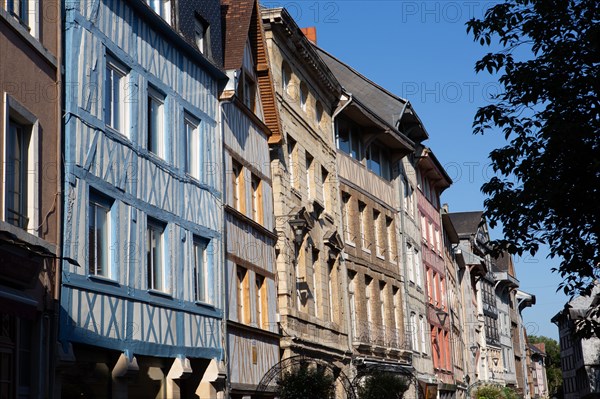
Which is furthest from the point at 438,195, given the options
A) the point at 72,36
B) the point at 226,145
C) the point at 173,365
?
the point at 72,36

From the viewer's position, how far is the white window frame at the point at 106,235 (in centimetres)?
1487

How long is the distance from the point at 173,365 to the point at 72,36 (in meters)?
6.12

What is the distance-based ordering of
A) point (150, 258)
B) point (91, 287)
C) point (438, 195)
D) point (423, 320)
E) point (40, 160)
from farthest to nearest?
point (438, 195), point (423, 320), point (150, 258), point (91, 287), point (40, 160)

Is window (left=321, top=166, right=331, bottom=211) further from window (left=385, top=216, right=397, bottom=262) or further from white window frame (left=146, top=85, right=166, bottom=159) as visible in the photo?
white window frame (left=146, top=85, right=166, bottom=159)

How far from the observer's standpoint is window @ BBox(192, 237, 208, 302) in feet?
62.5

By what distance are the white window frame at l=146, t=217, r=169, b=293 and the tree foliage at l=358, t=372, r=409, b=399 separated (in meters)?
10.3

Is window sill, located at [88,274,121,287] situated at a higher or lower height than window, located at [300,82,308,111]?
lower

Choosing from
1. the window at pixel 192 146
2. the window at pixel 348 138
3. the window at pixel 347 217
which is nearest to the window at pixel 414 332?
the window at pixel 347 217

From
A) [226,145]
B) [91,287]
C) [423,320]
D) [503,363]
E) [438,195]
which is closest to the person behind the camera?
[91,287]

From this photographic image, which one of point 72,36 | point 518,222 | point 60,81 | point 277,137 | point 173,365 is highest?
point 277,137

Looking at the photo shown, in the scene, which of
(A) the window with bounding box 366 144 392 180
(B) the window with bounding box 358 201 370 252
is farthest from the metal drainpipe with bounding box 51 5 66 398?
(A) the window with bounding box 366 144 392 180

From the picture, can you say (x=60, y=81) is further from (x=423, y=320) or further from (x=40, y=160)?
(x=423, y=320)

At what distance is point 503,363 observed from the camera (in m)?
65.9

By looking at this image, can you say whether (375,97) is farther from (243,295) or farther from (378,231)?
(243,295)
